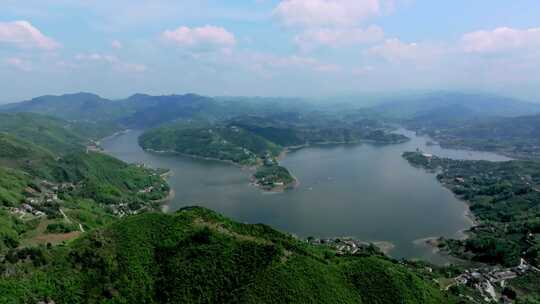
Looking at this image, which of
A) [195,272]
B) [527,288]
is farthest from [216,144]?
[195,272]

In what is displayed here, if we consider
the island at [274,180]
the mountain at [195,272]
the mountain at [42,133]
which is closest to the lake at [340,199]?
the island at [274,180]

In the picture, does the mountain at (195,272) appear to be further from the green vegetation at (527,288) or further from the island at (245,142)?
the island at (245,142)

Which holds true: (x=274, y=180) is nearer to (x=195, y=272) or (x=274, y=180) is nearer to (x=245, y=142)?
(x=245, y=142)

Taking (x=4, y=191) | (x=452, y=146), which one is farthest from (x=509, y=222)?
(x=452, y=146)

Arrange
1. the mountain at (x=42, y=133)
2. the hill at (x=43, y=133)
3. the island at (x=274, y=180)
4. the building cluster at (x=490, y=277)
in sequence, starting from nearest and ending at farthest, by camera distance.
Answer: the building cluster at (x=490, y=277), the island at (x=274, y=180), the hill at (x=43, y=133), the mountain at (x=42, y=133)

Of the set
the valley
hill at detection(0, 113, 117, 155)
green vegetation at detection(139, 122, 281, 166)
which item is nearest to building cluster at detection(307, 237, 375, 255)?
the valley
